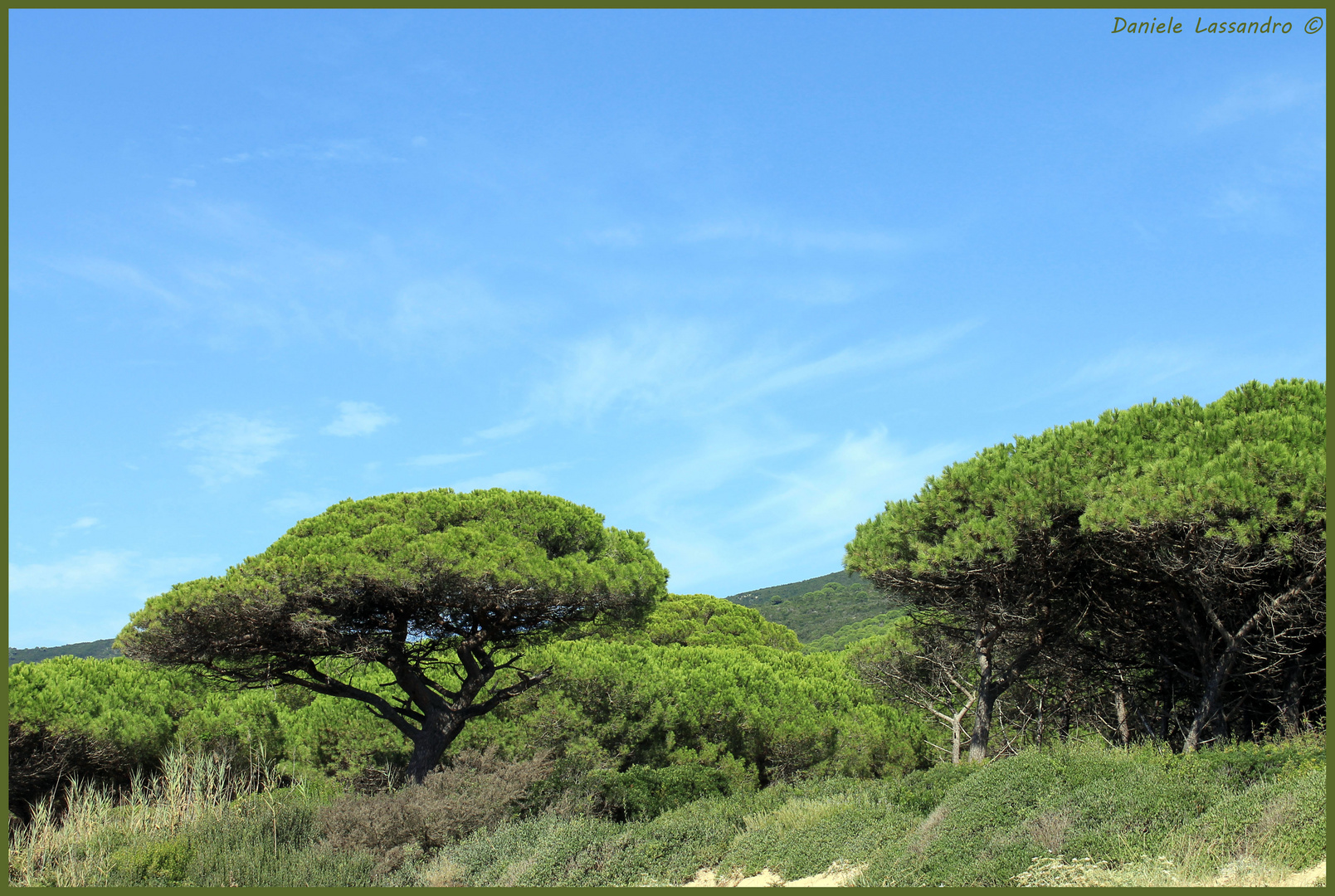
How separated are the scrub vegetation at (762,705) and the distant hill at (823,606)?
25.7m

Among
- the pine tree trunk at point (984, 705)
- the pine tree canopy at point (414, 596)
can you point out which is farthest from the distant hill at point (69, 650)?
the pine tree trunk at point (984, 705)

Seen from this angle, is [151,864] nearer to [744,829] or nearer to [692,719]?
[744,829]

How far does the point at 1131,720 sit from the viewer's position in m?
16.2

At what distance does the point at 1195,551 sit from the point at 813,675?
10.4m

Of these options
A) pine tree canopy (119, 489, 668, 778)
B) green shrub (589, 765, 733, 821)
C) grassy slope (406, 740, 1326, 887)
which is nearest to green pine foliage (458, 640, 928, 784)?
pine tree canopy (119, 489, 668, 778)

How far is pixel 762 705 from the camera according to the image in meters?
17.5

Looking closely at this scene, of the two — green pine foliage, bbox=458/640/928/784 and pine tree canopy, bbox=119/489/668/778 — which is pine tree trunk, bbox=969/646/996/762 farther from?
pine tree canopy, bbox=119/489/668/778

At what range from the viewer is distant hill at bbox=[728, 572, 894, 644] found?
49.5 metres

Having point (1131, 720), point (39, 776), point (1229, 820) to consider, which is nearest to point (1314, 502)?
point (1229, 820)

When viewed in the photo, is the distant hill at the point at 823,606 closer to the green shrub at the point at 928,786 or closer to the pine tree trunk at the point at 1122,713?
the pine tree trunk at the point at 1122,713

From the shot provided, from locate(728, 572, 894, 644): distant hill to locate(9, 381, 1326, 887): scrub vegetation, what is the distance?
2565 centimetres

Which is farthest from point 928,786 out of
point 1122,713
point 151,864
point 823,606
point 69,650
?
point 69,650

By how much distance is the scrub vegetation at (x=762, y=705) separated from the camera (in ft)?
28.0

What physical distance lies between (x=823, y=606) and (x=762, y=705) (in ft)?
131
